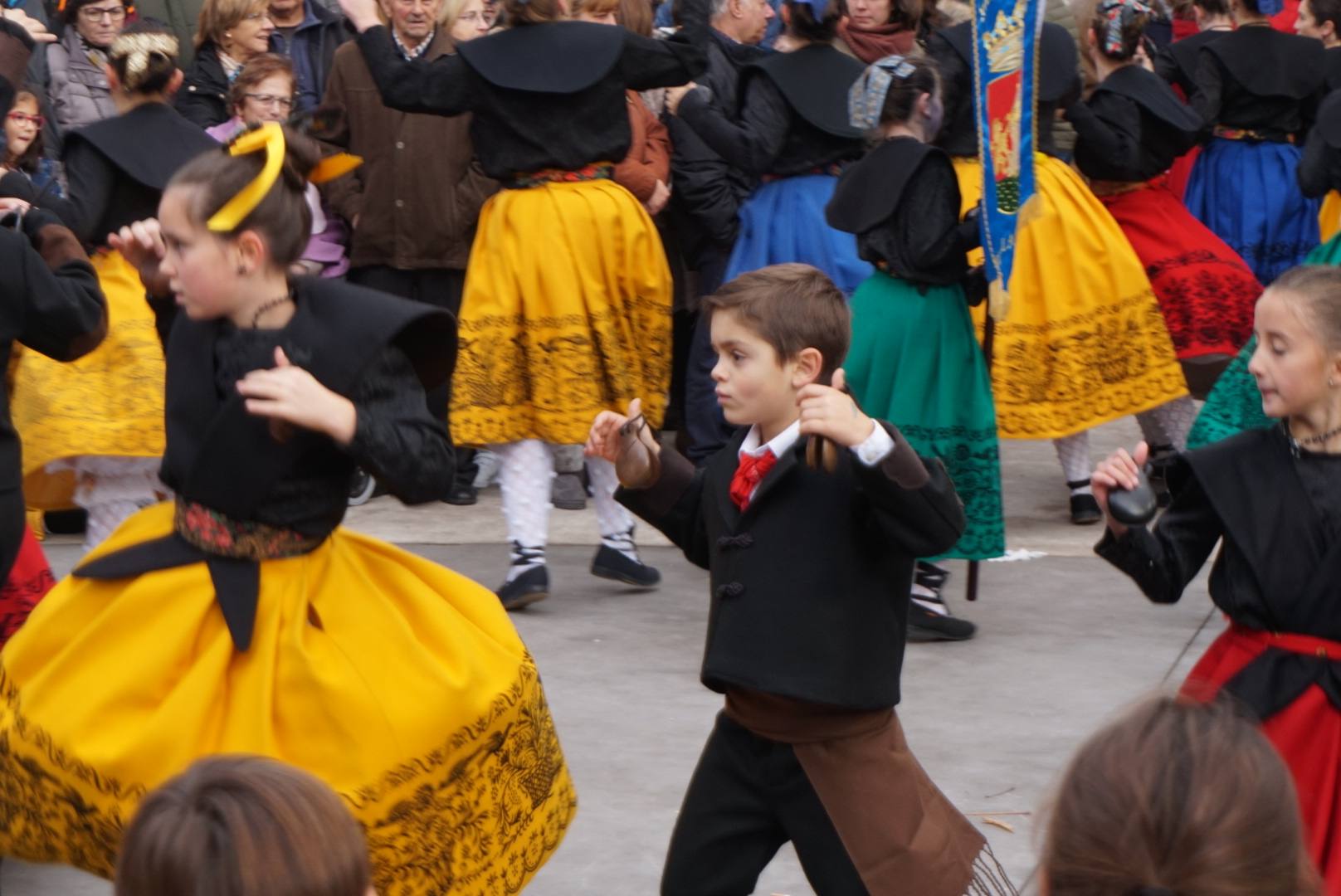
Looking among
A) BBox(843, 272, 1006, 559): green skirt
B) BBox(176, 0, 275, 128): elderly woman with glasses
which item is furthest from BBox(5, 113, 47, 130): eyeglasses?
BBox(843, 272, 1006, 559): green skirt

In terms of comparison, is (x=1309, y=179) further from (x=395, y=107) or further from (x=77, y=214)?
(x=77, y=214)

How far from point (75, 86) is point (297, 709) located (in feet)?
16.3

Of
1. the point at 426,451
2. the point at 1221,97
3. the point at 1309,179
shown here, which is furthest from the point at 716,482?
the point at 1221,97

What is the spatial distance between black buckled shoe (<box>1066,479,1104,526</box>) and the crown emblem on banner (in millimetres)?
2285

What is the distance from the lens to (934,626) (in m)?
5.94

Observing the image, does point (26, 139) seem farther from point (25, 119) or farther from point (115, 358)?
point (115, 358)

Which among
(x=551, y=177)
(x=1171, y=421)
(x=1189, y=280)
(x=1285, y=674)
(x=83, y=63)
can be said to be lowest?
(x=1171, y=421)

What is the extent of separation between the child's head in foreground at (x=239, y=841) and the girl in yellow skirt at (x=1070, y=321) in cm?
509

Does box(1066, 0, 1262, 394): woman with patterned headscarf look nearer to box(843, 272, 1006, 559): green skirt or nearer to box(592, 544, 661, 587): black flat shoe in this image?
box(843, 272, 1006, 559): green skirt

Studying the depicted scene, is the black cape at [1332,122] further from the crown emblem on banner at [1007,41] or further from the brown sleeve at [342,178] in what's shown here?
the brown sleeve at [342,178]

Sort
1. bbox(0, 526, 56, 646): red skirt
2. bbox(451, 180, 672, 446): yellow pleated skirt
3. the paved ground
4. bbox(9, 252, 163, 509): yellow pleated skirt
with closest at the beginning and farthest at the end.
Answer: bbox(0, 526, 56, 646): red skirt < the paved ground < bbox(9, 252, 163, 509): yellow pleated skirt < bbox(451, 180, 672, 446): yellow pleated skirt

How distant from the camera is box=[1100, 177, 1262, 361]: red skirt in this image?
24.3 feet

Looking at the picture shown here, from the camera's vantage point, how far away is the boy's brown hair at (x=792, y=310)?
3.61 metres

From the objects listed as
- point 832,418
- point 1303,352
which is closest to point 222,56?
point 832,418
